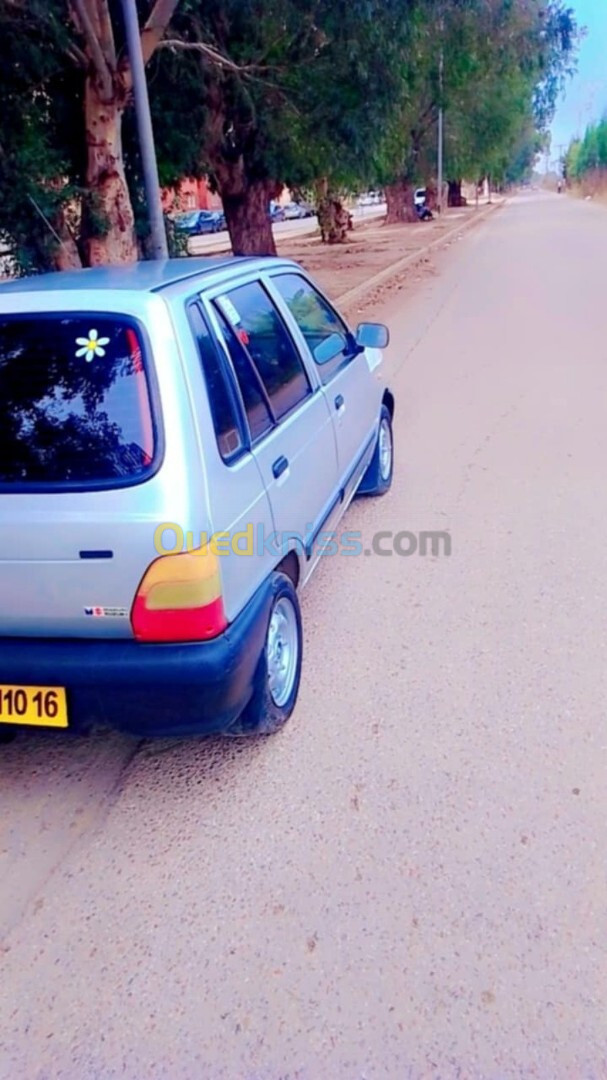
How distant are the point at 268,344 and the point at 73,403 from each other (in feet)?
3.87

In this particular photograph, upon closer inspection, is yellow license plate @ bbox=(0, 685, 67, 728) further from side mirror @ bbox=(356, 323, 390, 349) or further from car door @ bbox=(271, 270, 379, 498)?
side mirror @ bbox=(356, 323, 390, 349)

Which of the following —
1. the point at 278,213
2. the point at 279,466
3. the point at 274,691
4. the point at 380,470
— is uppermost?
the point at 278,213

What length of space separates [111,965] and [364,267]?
19.0 metres

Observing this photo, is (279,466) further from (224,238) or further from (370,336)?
(224,238)

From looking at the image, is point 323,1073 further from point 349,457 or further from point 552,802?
point 349,457

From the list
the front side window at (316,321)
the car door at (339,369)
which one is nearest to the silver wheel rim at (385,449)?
the car door at (339,369)

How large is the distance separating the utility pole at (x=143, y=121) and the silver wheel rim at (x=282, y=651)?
6075 millimetres

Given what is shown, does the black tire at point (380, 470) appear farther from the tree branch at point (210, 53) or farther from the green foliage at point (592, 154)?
the green foliage at point (592, 154)

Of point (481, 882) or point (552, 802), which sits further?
point (552, 802)

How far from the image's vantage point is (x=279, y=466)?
3047mm

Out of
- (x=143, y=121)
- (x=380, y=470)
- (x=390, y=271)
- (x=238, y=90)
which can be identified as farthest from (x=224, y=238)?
(x=380, y=470)

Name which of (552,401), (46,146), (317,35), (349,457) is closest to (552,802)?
(349,457)

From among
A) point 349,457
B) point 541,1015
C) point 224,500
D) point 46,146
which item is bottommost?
point 541,1015

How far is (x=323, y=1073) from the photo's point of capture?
1873 millimetres
